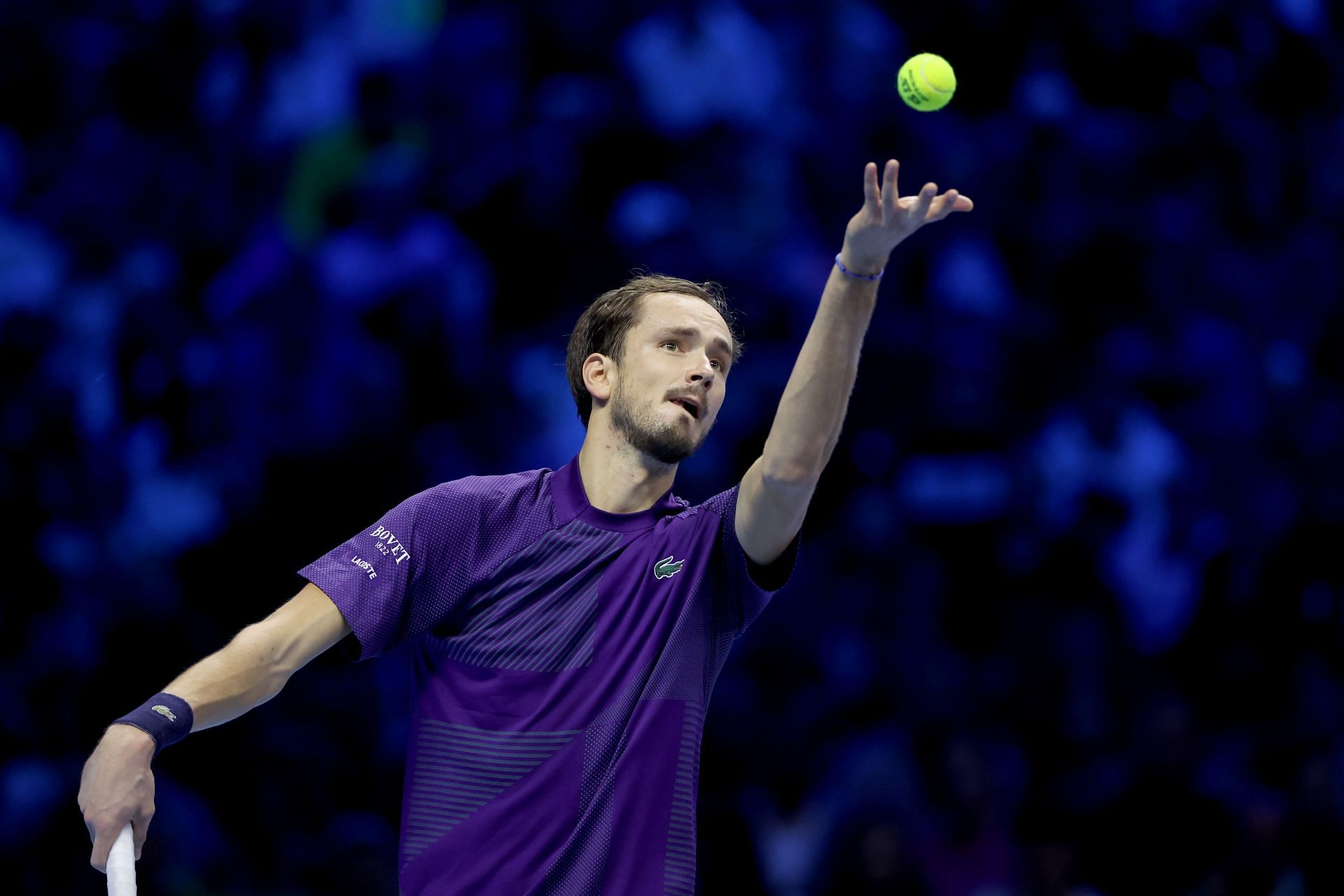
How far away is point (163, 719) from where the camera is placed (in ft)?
8.33

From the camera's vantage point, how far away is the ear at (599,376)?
329 cm

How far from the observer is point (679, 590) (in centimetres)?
294

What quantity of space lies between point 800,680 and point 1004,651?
34.4 inches

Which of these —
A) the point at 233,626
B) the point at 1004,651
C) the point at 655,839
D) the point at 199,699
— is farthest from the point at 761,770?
the point at 199,699

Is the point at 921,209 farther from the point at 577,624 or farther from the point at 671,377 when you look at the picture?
the point at 577,624

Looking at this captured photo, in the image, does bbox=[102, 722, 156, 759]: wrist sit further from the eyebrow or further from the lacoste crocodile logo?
the eyebrow

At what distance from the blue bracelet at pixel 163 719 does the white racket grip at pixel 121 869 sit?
0.18 metres

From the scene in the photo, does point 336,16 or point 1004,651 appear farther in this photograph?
point 336,16

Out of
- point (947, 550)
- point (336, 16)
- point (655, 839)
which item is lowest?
point (947, 550)

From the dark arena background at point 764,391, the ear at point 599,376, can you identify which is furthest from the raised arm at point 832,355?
the dark arena background at point 764,391

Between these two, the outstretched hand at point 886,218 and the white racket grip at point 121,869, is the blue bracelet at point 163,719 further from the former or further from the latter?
the outstretched hand at point 886,218

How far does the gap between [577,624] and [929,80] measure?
1.47 metres

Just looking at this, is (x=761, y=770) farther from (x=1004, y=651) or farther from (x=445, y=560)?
(x=445, y=560)

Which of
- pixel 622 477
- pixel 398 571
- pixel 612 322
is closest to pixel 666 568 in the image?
pixel 622 477
